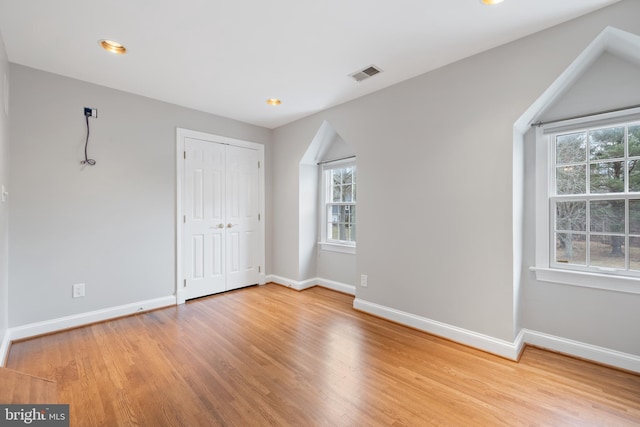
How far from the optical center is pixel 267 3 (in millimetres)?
1851

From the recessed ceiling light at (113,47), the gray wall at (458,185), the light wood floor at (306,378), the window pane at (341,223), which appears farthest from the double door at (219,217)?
the gray wall at (458,185)

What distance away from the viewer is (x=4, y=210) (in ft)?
7.64

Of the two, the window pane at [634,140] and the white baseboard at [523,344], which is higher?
the window pane at [634,140]

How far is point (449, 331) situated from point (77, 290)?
372 centimetres

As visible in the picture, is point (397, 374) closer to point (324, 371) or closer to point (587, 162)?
point (324, 371)

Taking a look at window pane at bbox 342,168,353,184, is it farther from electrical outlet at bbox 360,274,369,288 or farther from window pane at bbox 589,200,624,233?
window pane at bbox 589,200,624,233

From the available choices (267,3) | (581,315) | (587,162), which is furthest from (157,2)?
(581,315)

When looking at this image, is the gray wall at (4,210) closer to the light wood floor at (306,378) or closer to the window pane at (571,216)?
the light wood floor at (306,378)

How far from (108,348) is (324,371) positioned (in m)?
1.91

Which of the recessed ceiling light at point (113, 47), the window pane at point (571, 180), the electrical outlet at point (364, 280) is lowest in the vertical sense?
the electrical outlet at point (364, 280)

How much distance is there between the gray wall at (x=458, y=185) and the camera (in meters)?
2.18

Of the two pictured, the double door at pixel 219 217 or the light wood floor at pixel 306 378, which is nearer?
the light wood floor at pixel 306 378

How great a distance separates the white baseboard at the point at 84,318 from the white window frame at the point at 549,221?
3999mm

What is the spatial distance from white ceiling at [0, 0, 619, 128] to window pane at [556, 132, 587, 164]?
0.92 meters
